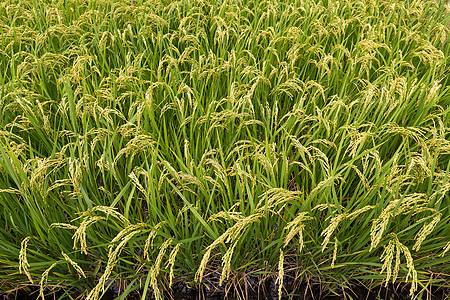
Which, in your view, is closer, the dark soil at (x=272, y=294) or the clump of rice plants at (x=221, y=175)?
the clump of rice plants at (x=221, y=175)

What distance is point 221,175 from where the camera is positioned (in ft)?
5.81

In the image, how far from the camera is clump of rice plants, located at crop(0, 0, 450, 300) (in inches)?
69.2

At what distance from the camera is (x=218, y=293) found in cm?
212

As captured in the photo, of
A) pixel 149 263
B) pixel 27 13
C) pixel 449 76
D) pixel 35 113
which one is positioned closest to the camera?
pixel 149 263

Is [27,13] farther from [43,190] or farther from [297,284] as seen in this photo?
[297,284]

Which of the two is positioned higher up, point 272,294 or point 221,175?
point 221,175

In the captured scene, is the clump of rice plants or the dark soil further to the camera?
the dark soil

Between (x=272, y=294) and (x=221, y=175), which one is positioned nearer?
(x=221, y=175)

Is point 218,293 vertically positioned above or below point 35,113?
below

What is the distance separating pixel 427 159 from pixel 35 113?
2319 mm

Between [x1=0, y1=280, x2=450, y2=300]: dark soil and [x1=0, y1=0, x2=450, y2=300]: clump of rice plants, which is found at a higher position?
[x1=0, y1=0, x2=450, y2=300]: clump of rice plants

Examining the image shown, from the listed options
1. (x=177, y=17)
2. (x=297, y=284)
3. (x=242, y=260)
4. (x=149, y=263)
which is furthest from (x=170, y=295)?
(x=177, y=17)

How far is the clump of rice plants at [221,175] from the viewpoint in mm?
1757

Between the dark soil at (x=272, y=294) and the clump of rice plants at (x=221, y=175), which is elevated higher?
the clump of rice plants at (x=221, y=175)
